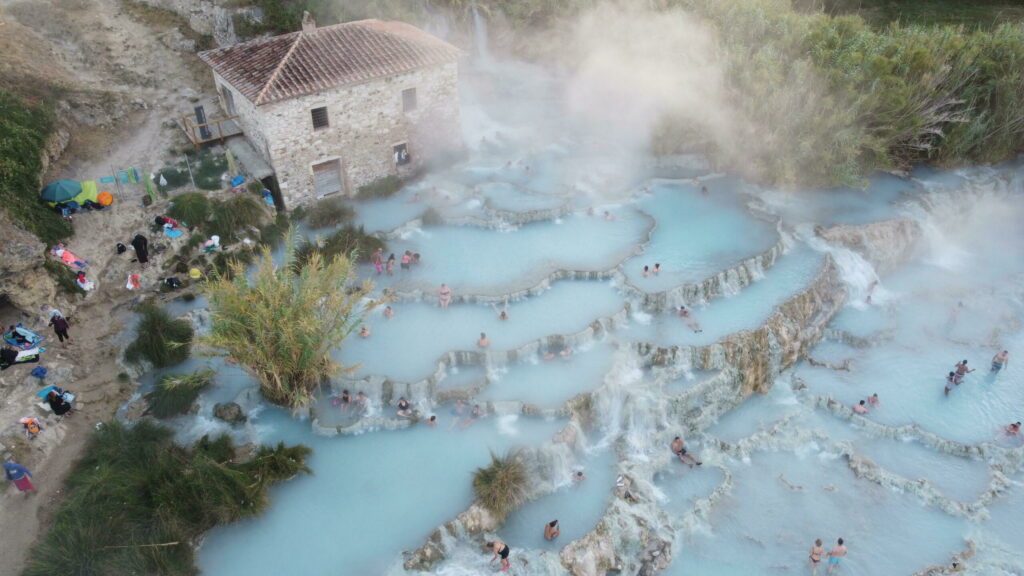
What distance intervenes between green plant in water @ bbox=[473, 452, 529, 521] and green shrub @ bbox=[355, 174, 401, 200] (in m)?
14.5

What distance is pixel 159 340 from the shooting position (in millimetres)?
21594

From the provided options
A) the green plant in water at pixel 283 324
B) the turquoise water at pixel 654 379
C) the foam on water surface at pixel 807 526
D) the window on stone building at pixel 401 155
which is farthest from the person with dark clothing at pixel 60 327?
the foam on water surface at pixel 807 526

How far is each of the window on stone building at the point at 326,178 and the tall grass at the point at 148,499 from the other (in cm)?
1231

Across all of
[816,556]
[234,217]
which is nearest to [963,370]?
[816,556]

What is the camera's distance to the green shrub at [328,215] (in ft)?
89.6

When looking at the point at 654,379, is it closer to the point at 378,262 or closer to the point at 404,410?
the point at 404,410

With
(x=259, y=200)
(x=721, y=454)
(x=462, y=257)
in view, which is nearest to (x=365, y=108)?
(x=259, y=200)

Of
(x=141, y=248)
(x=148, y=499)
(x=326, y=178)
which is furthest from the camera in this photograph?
(x=326, y=178)

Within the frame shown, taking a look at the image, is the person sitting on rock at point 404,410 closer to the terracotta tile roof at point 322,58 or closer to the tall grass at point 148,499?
the tall grass at point 148,499

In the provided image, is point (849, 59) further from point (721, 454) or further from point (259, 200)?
point (259, 200)

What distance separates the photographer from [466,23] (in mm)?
38781

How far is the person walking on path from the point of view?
1750cm

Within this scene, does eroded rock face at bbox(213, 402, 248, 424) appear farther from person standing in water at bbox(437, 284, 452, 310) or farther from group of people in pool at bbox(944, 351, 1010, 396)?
group of people in pool at bbox(944, 351, 1010, 396)

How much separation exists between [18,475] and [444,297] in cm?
1271
